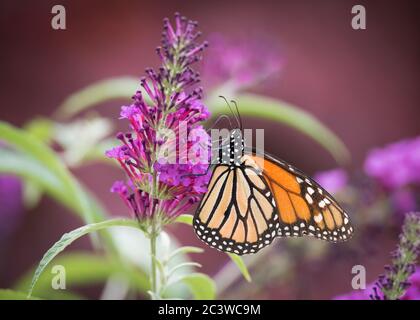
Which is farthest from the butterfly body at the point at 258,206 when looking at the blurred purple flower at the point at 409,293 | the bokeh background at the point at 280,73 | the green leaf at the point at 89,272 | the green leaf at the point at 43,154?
the bokeh background at the point at 280,73

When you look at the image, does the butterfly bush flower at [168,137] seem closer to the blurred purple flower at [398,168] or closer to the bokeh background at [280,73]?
the blurred purple flower at [398,168]

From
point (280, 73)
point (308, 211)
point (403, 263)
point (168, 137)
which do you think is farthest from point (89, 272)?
point (280, 73)

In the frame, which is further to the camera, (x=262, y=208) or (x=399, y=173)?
(x=399, y=173)

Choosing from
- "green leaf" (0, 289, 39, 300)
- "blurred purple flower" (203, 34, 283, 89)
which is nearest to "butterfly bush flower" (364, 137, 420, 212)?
"blurred purple flower" (203, 34, 283, 89)

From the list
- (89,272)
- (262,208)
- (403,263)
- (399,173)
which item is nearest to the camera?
(403,263)

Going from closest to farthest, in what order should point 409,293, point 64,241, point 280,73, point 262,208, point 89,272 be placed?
point 64,241 < point 409,293 < point 262,208 < point 89,272 < point 280,73

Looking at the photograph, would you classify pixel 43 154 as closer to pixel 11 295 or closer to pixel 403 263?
pixel 11 295

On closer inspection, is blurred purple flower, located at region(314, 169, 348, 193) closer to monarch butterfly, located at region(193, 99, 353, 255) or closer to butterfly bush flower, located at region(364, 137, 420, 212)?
butterfly bush flower, located at region(364, 137, 420, 212)
